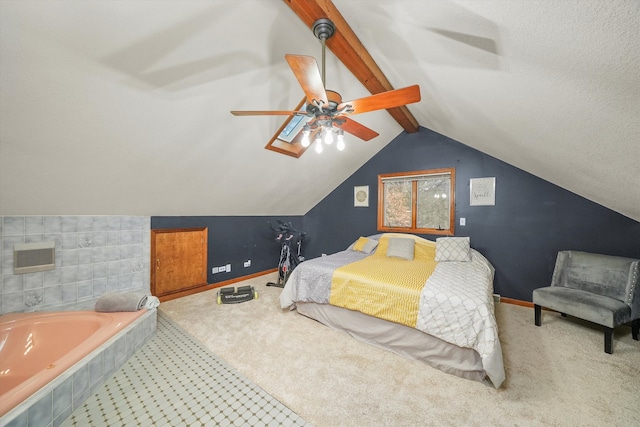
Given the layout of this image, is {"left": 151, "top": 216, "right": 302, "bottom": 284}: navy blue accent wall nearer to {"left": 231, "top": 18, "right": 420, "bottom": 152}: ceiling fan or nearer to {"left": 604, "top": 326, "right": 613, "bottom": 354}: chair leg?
{"left": 231, "top": 18, "right": 420, "bottom": 152}: ceiling fan

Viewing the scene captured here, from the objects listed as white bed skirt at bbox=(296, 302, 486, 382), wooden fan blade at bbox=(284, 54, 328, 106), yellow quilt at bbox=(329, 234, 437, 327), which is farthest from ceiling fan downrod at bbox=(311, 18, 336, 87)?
white bed skirt at bbox=(296, 302, 486, 382)

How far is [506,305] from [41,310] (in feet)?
18.8

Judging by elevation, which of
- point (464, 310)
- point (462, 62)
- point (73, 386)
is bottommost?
point (73, 386)

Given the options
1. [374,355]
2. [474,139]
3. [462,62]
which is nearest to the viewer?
[462,62]

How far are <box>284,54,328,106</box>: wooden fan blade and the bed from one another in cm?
183

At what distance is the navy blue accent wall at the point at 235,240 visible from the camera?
3803 mm

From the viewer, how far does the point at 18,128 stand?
1.67 m

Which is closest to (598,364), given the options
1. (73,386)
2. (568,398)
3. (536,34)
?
(568,398)

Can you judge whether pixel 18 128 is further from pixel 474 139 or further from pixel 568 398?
pixel 474 139

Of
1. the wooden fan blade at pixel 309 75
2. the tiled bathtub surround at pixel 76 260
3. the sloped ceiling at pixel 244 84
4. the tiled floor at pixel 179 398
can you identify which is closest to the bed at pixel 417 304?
the tiled floor at pixel 179 398

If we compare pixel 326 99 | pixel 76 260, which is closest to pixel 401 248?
pixel 326 99

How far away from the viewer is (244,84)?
211 centimetres

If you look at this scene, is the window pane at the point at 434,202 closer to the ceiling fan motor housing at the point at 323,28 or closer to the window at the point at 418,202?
the window at the point at 418,202

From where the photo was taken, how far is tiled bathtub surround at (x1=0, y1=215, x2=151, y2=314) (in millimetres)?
2365
